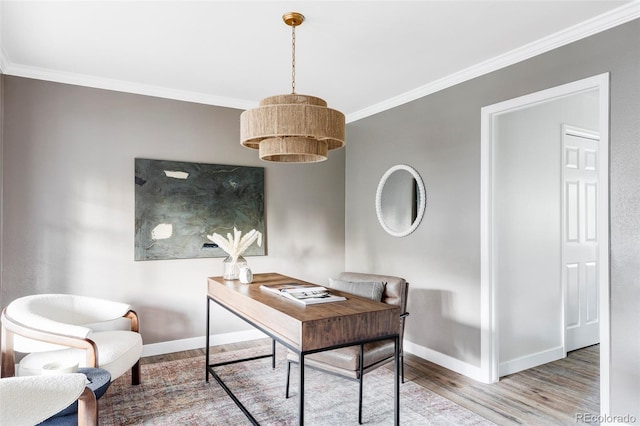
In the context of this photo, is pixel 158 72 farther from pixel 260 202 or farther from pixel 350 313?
pixel 350 313

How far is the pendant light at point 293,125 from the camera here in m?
2.04

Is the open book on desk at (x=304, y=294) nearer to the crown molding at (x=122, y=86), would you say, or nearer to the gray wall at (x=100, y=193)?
the gray wall at (x=100, y=193)

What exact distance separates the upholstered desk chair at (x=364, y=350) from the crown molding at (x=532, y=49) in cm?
180

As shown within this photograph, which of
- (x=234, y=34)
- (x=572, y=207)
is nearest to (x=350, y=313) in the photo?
(x=234, y=34)

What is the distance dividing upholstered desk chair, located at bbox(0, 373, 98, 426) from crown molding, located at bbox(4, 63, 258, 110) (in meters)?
2.86

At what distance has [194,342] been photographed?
4.03m

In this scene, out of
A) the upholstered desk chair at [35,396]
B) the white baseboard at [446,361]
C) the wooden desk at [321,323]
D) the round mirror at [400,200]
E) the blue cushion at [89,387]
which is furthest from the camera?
the round mirror at [400,200]

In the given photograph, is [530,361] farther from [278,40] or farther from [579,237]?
[278,40]

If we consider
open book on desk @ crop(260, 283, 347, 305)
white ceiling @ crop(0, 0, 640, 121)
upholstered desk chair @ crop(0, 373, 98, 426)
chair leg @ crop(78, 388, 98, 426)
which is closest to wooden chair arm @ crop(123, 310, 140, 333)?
open book on desk @ crop(260, 283, 347, 305)

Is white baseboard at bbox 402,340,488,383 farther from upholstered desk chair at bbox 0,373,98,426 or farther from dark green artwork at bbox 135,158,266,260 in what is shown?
upholstered desk chair at bbox 0,373,98,426

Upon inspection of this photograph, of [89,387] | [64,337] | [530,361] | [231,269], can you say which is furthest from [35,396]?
[530,361]

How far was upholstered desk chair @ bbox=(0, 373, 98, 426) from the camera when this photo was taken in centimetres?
141

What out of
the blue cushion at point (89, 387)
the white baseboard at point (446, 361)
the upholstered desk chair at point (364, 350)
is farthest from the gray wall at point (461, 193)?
the blue cushion at point (89, 387)

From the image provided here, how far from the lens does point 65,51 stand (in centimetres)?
303
